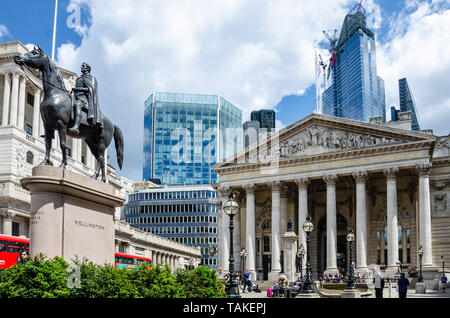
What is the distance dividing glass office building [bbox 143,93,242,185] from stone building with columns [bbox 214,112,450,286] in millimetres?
85840

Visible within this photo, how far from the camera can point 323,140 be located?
2564 inches

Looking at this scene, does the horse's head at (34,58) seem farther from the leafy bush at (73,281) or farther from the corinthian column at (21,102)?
the corinthian column at (21,102)

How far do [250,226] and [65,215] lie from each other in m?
55.5

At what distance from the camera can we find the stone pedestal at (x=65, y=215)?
13500mm

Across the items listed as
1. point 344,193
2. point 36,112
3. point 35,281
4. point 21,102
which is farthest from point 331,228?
point 35,281

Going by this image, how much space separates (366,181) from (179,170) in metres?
114

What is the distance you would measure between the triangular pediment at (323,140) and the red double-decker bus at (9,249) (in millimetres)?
37140

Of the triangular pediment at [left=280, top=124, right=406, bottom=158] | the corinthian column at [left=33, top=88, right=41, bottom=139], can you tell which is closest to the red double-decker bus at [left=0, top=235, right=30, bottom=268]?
the corinthian column at [left=33, top=88, right=41, bottom=139]

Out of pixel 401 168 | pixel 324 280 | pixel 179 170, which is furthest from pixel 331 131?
pixel 179 170

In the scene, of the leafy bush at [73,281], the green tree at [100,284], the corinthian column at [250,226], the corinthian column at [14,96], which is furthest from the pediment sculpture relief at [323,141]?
the green tree at [100,284]

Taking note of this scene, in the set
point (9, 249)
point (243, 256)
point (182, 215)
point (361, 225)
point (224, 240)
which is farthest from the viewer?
point (182, 215)

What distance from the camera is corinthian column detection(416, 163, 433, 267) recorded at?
2260 inches

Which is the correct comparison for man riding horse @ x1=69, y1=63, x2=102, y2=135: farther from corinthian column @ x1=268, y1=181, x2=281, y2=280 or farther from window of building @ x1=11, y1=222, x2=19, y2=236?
corinthian column @ x1=268, y1=181, x2=281, y2=280

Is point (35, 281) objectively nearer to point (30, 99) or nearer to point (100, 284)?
point (100, 284)
